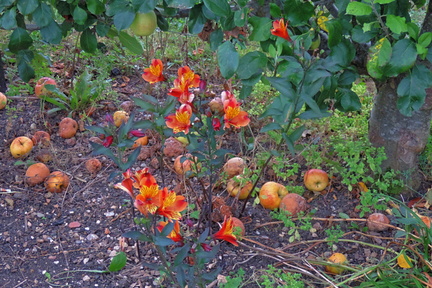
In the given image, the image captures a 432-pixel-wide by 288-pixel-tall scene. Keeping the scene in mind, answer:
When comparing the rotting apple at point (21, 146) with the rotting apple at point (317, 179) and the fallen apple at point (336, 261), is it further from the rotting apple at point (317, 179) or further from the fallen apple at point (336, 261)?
the fallen apple at point (336, 261)

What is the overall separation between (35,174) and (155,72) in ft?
3.60

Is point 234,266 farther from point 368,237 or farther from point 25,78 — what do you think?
point 25,78

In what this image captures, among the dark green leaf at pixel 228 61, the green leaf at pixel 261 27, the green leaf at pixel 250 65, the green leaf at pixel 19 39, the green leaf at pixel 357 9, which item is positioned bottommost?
the green leaf at pixel 19 39

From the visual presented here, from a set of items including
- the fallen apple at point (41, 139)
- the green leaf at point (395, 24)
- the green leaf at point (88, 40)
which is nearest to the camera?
the green leaf at point (395, 24)

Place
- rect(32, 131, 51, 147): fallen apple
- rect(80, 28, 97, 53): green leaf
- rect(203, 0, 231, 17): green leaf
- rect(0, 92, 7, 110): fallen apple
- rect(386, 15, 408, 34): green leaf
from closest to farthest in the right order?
1. rect(203, 0, 231, 17): green leaf
2. rect(386, 15, 408, 34): green leaf
3. rect(80, 28, 97, 53): green leaf
4. rect(32, 131, 51, 147): fallen apple
5. rect(0, 92, 7, 110): fallen apple

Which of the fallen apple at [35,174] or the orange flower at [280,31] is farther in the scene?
the fallen apple at [35,174]

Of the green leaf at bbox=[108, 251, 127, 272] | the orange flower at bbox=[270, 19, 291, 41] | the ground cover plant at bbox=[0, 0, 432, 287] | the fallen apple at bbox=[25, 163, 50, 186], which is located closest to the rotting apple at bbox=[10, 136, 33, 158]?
the ground cover plant at bbox=[0, 0, 432, 287]

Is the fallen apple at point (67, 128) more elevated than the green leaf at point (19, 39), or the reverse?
the green leaf at point (19, 39)

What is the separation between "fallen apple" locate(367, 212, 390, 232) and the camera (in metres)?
2.34

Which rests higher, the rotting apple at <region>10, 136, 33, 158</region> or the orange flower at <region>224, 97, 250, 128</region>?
the orange flower at <region>224, 97, 250, 128</region>

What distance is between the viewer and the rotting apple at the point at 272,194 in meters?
2.46

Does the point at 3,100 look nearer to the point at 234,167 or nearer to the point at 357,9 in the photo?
the point at 234,167

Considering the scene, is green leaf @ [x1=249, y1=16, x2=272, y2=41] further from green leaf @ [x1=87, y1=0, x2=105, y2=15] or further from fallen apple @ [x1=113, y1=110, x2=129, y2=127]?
fallen apple @ [x1=113, y1=110, x2=129, y2=127]

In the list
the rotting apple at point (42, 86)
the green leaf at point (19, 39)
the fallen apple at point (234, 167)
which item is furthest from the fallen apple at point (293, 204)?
the rotting apple at point (42, 86)
